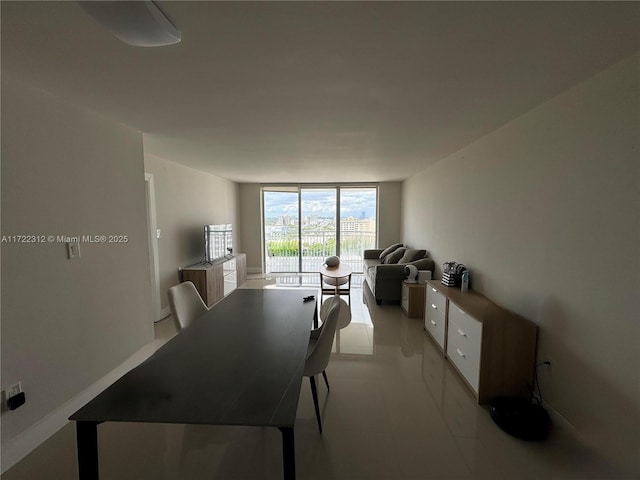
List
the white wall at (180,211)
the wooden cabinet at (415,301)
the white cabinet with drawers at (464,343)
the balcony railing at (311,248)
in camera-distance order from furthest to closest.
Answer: the balcony railing at (311,248) → the wooden cabinet at (415,301) → the white wall at (180,211) → the white cabinet with drawers at (464,343)

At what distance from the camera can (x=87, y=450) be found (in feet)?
3.62

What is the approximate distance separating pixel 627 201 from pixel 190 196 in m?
5.09

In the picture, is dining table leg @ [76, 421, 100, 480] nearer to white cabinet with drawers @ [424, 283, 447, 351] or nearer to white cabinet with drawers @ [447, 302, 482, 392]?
white cabinet with drawers @ [447, 302, 482, 392]

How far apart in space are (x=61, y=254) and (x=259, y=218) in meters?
5.25

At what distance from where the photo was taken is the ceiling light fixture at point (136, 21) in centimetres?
101

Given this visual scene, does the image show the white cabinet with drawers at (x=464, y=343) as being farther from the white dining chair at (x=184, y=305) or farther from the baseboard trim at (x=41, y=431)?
the baseboard trim at (x=41, y=431)

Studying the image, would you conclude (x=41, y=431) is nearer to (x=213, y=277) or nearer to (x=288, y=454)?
(x=288, y=454)

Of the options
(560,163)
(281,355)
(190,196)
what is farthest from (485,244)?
(190,196)

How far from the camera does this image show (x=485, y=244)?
2.86m

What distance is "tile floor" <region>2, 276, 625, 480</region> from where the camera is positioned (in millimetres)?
1585

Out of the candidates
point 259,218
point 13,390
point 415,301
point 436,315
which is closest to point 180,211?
point 259,218

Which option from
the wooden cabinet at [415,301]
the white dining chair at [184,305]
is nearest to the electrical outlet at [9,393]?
the white dining chair at [184,305]

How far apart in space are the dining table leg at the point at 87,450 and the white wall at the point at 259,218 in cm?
616

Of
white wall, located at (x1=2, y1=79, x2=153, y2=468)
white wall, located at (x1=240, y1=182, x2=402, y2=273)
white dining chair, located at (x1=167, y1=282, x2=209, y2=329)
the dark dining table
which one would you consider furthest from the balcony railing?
the dark dining table
